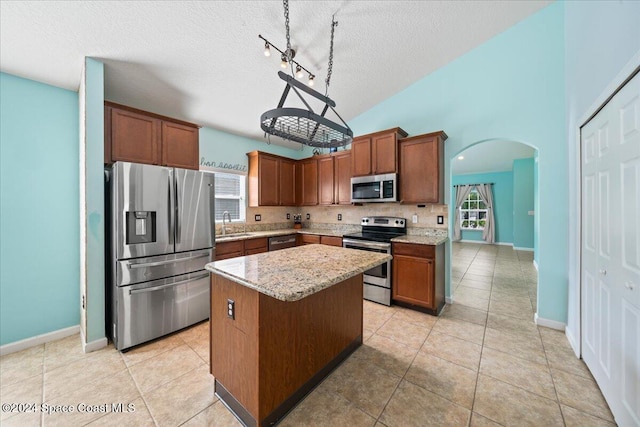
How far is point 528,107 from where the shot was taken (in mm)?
2840

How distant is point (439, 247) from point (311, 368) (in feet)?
7.41

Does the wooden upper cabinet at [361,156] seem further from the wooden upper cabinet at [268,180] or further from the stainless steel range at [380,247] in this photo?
the wooden upper cabinet at [268,180]

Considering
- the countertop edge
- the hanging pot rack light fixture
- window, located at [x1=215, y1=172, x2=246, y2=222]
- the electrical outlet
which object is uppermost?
the hanging pot rack light fixture

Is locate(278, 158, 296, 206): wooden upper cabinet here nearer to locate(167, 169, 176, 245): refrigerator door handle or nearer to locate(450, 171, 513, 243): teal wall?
locate(167, 169, 176, 245): refrigerator door handle

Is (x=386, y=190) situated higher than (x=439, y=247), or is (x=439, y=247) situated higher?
(x=386, y=190)

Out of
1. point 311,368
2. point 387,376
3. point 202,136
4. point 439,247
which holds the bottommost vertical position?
point 387,376

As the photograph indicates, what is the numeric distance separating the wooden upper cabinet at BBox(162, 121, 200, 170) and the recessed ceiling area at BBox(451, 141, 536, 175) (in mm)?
4528

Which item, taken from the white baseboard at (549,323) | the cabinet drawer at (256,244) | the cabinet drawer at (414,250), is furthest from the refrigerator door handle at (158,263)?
the white baseboard at (549,323)

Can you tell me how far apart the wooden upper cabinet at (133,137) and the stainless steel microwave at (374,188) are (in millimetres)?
2797

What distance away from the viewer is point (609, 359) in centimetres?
160

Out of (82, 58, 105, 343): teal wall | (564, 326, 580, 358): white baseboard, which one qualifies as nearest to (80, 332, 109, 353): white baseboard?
(82, 58, 105, 343): teal wall

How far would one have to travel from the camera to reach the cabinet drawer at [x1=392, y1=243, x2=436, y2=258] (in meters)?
2.97

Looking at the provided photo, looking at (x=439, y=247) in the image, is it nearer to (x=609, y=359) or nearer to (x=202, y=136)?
(x=609, y=359)

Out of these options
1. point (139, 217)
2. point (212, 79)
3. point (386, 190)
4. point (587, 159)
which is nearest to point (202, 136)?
point (212, 79)
